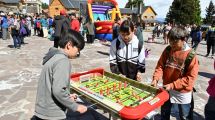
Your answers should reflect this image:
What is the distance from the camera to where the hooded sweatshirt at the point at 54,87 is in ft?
9.07

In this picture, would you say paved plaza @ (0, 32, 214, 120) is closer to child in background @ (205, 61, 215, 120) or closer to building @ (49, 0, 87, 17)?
child in background @ (205, 61, 215, 120)

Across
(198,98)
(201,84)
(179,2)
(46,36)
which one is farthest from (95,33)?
(179,2)

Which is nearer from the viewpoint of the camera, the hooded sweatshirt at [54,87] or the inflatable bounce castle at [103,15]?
the hooded sweatshirt at [54,87]

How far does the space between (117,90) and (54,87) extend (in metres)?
1.71

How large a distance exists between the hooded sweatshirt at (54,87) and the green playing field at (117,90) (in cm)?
101

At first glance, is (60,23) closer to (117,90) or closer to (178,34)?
(117,90)

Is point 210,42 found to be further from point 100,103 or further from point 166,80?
point 100,103

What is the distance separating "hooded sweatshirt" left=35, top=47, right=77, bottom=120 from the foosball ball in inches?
25.2

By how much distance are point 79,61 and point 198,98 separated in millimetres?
5855

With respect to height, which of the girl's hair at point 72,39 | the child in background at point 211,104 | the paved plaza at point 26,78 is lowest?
the paved plaza at point 26,78

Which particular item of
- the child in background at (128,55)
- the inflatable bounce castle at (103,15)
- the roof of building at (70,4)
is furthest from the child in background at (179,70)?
the roof of building at (70,4)

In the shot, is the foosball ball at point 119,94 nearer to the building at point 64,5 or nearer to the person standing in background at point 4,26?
the person standing in background at point 4,26

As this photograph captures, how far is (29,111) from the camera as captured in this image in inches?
223

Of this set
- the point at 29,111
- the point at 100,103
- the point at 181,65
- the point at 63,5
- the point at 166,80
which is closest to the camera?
the point at 100,103
